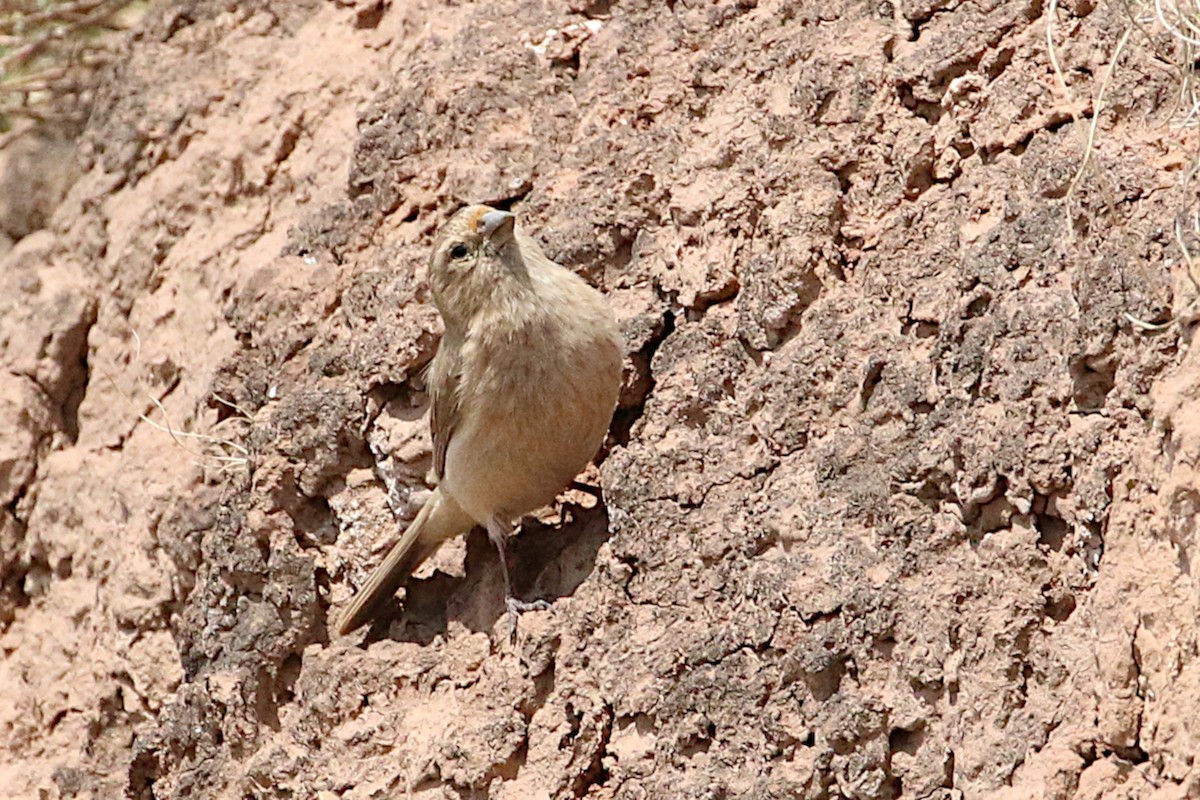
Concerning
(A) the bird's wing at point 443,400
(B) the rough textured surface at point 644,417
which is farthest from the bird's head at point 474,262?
(B) the rough textured surface at point 644,417

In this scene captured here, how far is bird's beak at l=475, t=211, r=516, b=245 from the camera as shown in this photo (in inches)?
218

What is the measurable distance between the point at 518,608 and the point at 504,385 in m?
0.72

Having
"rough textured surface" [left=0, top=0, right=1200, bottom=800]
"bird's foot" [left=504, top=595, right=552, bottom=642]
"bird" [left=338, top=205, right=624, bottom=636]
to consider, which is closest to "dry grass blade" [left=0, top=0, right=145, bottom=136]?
"rough textured surface" [left=0, top=0, right=1200, bottom=800]

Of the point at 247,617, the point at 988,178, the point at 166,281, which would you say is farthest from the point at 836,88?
the point at 166,281

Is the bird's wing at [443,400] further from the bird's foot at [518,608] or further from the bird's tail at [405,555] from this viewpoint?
the bird's foot at [518,608]

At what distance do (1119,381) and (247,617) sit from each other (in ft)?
10.4

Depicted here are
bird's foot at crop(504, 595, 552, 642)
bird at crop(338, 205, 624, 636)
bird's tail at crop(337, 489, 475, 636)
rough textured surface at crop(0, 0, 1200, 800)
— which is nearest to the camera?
rough textured surface at crop(0, 0, 1200, 800)

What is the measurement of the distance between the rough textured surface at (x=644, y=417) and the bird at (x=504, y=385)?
154 mm

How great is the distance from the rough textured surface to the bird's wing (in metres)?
0.24

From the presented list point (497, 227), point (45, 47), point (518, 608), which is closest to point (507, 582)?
point (518, 608)

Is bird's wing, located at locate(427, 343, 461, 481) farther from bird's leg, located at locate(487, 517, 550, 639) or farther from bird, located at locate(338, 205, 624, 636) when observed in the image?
bird's leg, located at locate(487, 517, 550, 639)

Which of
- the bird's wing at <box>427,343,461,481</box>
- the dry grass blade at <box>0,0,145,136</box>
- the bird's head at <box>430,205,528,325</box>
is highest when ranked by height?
the dry grass blade at <box>0,0,145,136</box>

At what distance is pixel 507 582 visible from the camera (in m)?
5.43

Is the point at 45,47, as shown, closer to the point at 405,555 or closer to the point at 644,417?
the point at 405,555
